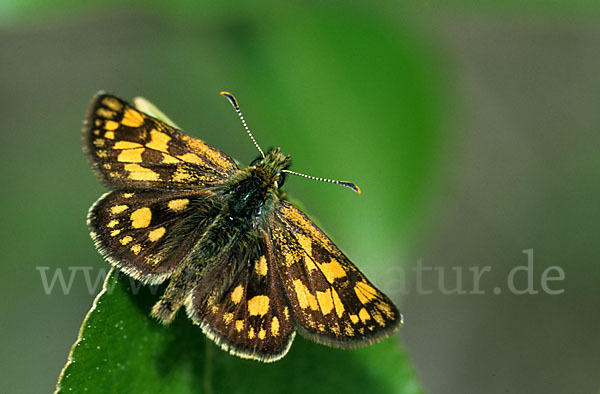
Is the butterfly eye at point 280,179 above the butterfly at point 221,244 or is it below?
above

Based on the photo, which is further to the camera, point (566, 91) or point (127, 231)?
point (566, 91)

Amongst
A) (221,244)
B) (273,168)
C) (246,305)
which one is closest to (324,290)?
(246,305)

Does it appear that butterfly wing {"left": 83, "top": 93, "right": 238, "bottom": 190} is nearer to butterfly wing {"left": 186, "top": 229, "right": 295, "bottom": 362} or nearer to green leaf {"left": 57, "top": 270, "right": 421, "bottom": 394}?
butterfly wing {"left": 186, "top": 229, "right": 295, "bottom": 362}

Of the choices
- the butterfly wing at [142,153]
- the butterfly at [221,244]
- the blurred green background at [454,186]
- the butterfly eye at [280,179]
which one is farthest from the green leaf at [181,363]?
the blurred green background at [454,186]

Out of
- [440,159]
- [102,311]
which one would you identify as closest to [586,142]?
[440,159]

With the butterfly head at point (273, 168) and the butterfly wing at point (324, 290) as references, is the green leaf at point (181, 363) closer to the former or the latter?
the butterfly wing at point (324, 290)

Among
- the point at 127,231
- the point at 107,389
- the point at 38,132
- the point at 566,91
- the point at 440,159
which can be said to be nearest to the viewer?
the point at 107,389

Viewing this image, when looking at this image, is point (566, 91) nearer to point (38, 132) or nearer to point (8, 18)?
point (38, 132)
